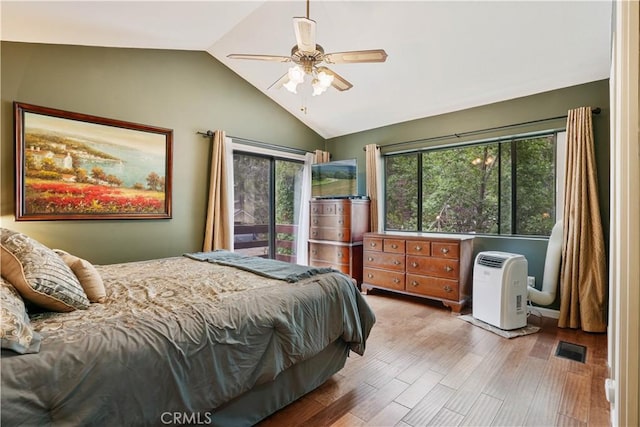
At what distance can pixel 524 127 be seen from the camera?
353 centimetres

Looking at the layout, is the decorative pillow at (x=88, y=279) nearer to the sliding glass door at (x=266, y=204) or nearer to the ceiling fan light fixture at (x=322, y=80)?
the ceiling fan light fixture at (x=322, y=80)

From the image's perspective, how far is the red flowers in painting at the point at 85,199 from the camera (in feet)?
9.05

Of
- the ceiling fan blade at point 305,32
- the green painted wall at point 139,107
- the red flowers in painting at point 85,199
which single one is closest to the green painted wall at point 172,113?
the green painted wall at point 139,107

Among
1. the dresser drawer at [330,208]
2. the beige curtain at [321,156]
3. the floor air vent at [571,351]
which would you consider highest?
the beige curtain at [321,156]

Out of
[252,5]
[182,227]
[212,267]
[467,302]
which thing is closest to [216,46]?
[252,5]

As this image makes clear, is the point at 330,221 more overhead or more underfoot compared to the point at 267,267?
more overhead

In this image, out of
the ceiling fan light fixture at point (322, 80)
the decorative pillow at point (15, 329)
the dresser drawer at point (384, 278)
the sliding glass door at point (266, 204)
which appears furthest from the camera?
the sliding glass door at point (266, 204)

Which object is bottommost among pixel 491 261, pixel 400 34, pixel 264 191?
pixel 491 261

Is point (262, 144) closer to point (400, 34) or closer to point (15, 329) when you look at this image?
point (400, 34)

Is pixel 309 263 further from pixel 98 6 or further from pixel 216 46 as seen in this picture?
pixel 98 6

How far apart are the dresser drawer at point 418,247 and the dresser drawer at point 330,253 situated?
92cm

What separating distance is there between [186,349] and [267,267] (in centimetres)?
113

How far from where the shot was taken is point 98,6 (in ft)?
7.86

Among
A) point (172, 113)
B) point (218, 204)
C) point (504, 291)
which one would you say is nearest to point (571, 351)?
point (504, 291)
